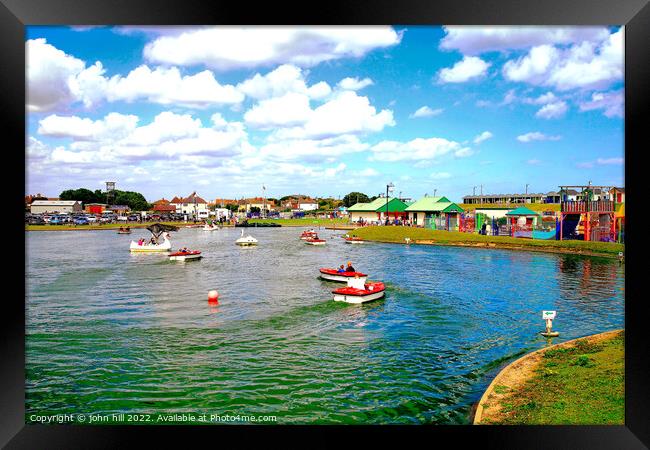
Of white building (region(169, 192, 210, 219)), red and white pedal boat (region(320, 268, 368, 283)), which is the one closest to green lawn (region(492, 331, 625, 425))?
red and white pedal boat (region(320, 268, 368, 283))

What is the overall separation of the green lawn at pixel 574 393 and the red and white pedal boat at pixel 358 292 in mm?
6844

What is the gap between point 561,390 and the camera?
6.47 m

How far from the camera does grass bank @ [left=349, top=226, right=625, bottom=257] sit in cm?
2537

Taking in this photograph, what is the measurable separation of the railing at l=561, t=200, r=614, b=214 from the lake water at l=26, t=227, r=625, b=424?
365 centimetres

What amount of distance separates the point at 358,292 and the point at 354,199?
54.8 metres

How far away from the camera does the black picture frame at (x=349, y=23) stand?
509cm

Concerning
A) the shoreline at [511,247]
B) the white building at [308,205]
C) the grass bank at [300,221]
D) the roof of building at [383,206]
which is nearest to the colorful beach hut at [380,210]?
the roof of building at [383,206]

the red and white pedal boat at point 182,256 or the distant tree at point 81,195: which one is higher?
the distant tree at point 81,195

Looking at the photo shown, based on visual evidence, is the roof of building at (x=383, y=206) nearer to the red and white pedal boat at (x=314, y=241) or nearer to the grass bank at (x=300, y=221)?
the red and white pedal boat at (x=314, y=241)

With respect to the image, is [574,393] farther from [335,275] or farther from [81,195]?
[81,195]

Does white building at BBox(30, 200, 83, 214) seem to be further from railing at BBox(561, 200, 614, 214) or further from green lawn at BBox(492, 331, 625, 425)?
railing at BBox(561, 200, 614, 214)

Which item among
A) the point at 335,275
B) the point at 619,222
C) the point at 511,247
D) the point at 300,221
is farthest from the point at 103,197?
the point at 300,221
